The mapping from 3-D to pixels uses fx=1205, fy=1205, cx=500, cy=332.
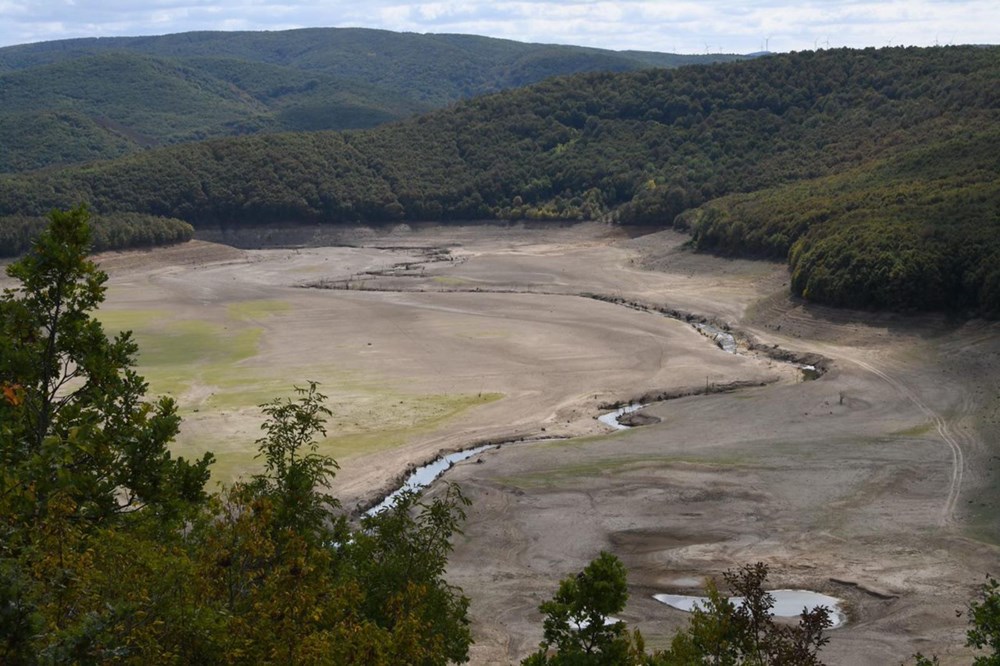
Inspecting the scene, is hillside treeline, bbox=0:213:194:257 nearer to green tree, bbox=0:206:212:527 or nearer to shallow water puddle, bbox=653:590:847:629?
shallow water puddle, bbox=653:590:847:629

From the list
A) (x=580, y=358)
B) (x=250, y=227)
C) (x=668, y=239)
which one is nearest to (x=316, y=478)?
(x=580, y=358)

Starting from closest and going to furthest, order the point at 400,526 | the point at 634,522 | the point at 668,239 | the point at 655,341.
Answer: the point at 400,526 → the point at 634,522 → the point at 655,341 → the point at 668,239

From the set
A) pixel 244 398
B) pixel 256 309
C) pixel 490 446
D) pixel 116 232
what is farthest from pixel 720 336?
pixel 116 232

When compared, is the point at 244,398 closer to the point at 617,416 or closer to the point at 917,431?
the point at 617,416

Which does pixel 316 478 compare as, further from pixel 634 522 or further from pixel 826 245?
pixel 826 245

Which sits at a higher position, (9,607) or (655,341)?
(9,607)

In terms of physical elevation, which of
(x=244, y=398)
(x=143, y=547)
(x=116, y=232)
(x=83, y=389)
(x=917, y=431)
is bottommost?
(x=244, y=398)

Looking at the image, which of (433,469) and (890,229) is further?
(890,229)
